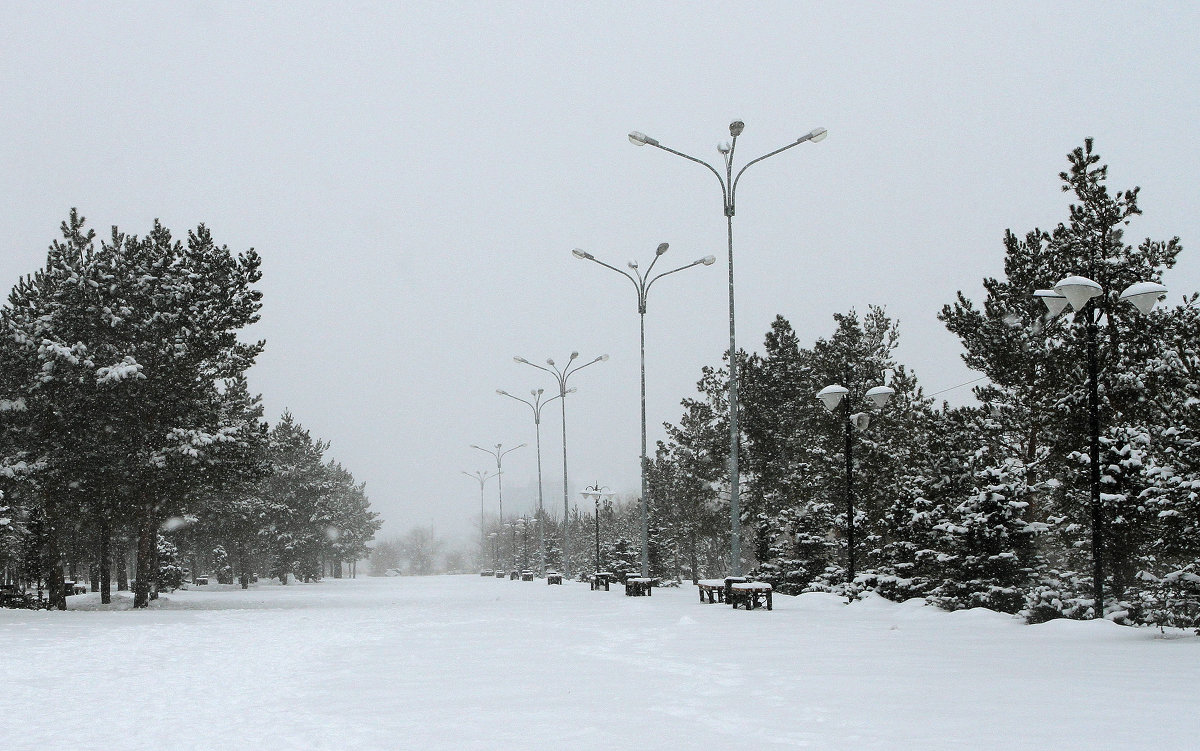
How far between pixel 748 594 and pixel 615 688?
1305 cm

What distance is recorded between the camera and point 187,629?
61.6 feet

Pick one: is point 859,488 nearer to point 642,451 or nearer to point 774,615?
point 642,451

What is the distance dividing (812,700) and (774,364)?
32.9 meters

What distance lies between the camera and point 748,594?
71.6ft

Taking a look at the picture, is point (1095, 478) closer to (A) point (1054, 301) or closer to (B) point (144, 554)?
(A) point (1054, 301)

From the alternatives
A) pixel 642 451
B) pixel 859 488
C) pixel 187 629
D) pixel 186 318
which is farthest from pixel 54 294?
pixel 859 488

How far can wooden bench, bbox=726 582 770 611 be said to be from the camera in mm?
21469

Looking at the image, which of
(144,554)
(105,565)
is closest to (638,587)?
(144,554)

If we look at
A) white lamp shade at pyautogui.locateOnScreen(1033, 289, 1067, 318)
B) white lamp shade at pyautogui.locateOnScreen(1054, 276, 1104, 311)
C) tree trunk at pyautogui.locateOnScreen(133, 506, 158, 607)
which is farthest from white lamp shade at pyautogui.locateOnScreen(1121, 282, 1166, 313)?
tree trunk at pyautogui.locateOnScreen(133, 506, 158, 607)

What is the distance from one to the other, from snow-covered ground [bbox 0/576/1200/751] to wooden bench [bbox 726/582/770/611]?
3890 mm

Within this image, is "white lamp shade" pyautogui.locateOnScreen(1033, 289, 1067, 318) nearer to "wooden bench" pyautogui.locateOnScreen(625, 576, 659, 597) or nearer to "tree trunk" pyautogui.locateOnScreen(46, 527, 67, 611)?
"wooden bench" pyautogui.locateOnScreen(625, 576, 659, 597)

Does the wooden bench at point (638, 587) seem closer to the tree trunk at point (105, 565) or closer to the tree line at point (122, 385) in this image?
the tree line at point (122, 385)

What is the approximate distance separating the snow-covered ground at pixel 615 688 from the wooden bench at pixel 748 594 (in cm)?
389

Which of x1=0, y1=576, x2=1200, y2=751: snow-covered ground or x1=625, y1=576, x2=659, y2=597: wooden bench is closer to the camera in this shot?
x1=0, y1=576, x2=1200, y2=751: snow-covered ground
